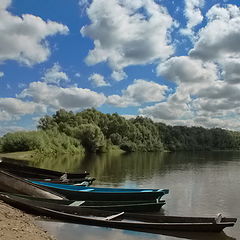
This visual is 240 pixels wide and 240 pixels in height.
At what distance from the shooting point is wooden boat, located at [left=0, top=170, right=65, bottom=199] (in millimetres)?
15742

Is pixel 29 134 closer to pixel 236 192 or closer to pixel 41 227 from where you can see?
pixel 236 192

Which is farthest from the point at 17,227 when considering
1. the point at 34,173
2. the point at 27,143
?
the point at 27,143

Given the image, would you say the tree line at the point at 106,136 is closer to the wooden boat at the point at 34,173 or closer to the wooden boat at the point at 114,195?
the wooden boat at the point at 34,173

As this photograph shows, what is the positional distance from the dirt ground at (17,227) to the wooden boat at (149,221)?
4.74 ft

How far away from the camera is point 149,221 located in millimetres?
12844

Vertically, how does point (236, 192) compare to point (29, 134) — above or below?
below

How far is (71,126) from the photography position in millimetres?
95312

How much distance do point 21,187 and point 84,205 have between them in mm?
3444

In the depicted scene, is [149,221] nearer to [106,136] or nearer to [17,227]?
[17,227]

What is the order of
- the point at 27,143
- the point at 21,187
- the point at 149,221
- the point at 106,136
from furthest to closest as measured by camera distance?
the point at 106,136
the point at 27,143
the point at 21,187
the point at 149,221

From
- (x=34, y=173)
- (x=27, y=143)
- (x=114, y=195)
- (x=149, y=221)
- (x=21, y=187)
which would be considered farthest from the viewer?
(x=27, y=143)

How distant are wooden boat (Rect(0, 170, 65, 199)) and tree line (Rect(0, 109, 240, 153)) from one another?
47.3 meters

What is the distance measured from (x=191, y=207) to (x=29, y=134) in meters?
53.6

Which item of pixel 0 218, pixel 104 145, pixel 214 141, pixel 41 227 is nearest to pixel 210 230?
pixel 41 227
